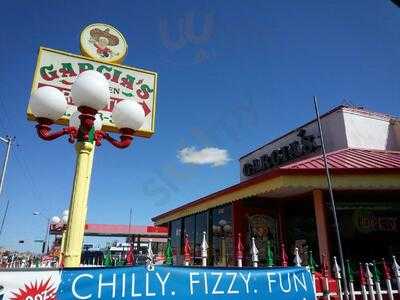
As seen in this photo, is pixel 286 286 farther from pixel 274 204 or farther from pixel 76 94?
pixel 274 204

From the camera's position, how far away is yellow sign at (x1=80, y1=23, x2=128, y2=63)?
6566 millimetres

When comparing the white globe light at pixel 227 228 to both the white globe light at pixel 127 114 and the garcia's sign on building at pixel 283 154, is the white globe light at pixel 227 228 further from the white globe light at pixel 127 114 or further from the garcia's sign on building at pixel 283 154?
the white globe light at pixel 127 114

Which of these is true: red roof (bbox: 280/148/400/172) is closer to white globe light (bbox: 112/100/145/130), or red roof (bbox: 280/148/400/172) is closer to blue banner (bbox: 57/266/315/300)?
blue banner (bbox: 57/266/315/300)

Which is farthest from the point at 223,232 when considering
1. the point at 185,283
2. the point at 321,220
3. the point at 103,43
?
the point at 185,283

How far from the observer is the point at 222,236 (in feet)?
35.9

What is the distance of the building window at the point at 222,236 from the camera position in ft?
34.4

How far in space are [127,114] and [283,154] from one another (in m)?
10.2

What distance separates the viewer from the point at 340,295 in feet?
17.1

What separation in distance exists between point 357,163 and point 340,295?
13.1ft

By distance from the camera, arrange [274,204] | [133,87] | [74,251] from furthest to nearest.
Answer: [274,204] < [133,87] < [74,251]

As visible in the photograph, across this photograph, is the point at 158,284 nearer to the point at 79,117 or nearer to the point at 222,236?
the point at 79,117

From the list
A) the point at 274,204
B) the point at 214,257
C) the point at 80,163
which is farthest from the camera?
the point at 214,257

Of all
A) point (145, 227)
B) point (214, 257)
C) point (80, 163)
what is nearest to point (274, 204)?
point (214, 257)

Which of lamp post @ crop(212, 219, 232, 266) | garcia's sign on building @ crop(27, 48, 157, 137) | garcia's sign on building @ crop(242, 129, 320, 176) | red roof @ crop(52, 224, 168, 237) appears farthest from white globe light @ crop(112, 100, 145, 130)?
red roof @ crop(52, 224, 168, 237)
